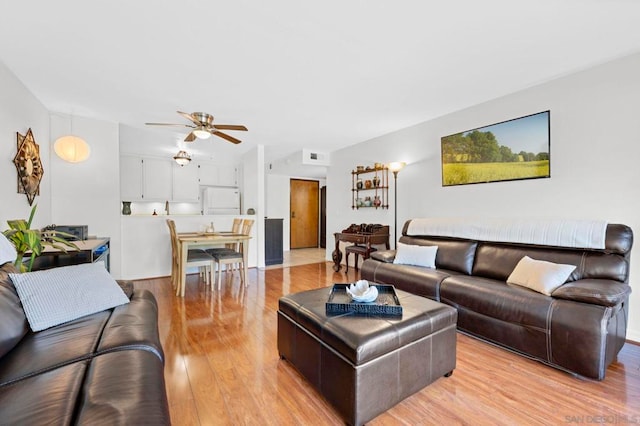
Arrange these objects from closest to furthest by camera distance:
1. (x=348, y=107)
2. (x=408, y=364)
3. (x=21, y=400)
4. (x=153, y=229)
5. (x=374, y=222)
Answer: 1. (x=21, y=400)
2. (x=408, y=364)
3. (x=348, y=107)
4. (x=153, y=229)
5. (x=374, y=222)

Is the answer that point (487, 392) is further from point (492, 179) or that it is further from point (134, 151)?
point (134, 151)

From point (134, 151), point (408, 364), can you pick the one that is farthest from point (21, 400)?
point (134, 151)

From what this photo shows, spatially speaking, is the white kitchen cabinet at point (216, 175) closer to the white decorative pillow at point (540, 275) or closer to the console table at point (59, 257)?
the console table at point (59, 257)

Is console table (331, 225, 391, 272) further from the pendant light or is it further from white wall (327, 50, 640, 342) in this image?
the pendant light

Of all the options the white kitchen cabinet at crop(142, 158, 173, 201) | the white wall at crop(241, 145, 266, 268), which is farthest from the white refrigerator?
the white wall at crop(241, 145, 266, 268)

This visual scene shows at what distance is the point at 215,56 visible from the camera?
235 centimetres

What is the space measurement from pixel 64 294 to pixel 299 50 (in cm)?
233

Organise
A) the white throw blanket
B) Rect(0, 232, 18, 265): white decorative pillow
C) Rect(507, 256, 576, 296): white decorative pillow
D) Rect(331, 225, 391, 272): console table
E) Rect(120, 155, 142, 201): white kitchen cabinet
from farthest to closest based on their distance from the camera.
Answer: Rect(120, 155, 142, 201): white kitchen cabinet
Rect(331, 225, 391, 272): console table
the white throw blanket
Rect(507, 256, 576, 296): white decorative pillow
Rect(0, 232, 18, 265): white decorative pillow

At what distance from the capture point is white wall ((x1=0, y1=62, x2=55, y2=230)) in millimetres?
2520

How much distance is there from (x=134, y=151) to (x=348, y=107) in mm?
4912

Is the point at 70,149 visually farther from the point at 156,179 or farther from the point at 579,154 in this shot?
the point at 579,154

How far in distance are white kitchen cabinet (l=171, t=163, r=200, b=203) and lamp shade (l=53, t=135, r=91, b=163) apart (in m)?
3.11

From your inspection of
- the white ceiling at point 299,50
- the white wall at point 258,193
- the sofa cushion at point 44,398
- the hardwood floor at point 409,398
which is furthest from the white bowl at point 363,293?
the white wall at point 258,193

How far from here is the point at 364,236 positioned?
14.4 ft
